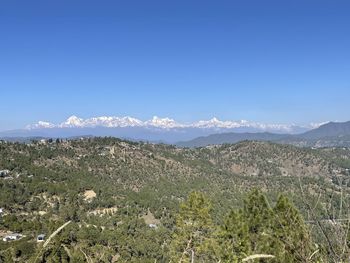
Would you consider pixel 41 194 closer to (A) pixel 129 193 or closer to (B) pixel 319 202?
(A) pixel 129 193

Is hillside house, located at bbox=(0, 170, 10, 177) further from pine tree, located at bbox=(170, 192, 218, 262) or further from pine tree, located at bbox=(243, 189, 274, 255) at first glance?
pine tree, located at bbox=(243, 189, 274, 255)

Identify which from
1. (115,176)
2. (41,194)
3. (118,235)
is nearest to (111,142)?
(115,176)

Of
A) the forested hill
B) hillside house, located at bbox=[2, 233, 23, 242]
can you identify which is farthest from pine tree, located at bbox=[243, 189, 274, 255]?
hillside house, located at bbox=[2, 233, 23, 242]

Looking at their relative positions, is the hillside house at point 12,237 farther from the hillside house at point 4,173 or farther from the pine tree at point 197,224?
the hillside house at point 4,173

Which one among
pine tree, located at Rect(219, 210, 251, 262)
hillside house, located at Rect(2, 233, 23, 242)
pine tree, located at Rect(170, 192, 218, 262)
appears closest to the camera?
pine tree, located at Rect(170, 192, 218, 262)

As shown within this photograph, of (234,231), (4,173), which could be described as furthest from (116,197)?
(234,231)

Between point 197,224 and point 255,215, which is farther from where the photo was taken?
point 255,215

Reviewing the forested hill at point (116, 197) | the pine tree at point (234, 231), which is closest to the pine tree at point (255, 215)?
the forested hill at point (116, 197)

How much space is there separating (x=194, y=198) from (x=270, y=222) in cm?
632

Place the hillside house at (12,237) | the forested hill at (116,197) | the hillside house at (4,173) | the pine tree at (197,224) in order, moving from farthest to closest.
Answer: the hillside house at (4,173) → the hillside house at (12,237) → the forested hill at (116,197) → the pine tree at (197,224)

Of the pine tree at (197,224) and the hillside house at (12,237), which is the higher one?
the pine tree at (197,224)

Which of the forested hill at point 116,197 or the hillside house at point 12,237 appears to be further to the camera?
the hillside house at point 12,237

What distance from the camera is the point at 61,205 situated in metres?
103

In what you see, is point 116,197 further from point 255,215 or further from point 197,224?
point 197,224
